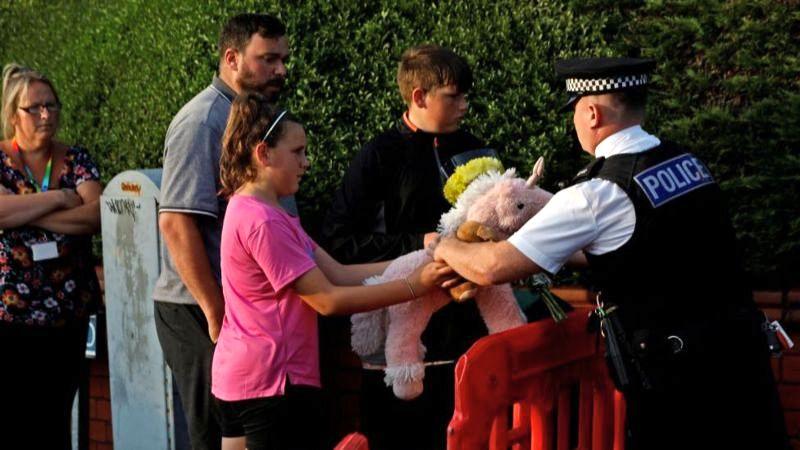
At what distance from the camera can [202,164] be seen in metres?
5.13

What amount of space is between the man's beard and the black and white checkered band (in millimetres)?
1442

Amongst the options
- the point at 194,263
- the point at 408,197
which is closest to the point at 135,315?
the point at 194,263

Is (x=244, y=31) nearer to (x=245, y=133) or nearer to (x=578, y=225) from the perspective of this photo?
(x=245, y=133)

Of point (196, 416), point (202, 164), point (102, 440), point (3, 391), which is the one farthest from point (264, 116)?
point (102, 440)

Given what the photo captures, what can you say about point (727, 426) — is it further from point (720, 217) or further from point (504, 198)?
point (504, 198)

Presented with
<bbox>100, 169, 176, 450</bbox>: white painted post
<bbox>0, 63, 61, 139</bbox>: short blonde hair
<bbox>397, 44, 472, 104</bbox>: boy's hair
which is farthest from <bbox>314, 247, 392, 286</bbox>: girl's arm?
<bbox>0, 63, 61, 139</bbox>: short blonde hair

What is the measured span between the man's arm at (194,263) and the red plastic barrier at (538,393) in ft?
4.16

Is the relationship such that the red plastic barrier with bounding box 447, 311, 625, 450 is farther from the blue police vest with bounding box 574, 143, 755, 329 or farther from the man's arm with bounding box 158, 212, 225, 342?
the man's arm with bounding box 158, 212, 225, 342

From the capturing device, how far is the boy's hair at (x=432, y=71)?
17.1 ft

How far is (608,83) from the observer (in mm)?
4414

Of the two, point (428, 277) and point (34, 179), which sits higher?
point (34, 179)

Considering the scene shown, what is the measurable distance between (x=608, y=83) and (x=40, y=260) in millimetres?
2827

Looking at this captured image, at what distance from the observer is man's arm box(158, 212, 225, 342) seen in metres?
5.08

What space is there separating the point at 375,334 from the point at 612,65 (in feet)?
4.10
